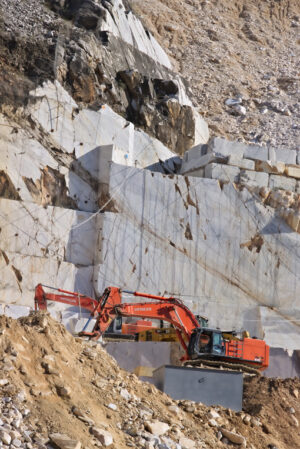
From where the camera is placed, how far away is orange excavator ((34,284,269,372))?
1467 cm

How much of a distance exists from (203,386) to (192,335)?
3.30 meters

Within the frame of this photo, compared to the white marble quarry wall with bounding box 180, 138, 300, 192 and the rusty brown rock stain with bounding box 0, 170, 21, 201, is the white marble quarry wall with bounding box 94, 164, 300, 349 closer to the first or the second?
the white marble quarry wall with bounding box 180, 138, 300, 192

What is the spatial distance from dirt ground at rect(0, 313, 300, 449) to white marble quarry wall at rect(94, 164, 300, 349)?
8.41m

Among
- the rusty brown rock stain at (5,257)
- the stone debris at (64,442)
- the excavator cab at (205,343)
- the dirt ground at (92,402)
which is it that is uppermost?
the rusty brown rock stain at (5,257)

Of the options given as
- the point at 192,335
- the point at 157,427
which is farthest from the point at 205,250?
the point at 157,427

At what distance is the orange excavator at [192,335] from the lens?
14.7 m

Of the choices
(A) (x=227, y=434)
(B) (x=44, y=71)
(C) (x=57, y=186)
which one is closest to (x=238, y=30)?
(B) (x=44, y=71)

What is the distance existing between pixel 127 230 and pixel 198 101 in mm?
10450

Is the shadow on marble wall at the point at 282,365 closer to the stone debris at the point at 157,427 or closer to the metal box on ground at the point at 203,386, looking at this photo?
the metal box on ground at the point at 203,386

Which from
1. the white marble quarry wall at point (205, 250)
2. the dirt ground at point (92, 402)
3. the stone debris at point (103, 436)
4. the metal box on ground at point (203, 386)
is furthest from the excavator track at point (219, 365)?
the stone debris at point (103, 436)

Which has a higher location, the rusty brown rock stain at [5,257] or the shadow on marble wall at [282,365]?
Answer: the rusty brown rock stain at [5,257]

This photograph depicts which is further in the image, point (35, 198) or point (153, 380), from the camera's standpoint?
point (35, 198)

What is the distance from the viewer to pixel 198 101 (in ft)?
94.1

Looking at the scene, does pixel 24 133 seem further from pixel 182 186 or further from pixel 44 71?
pixel 182 186
